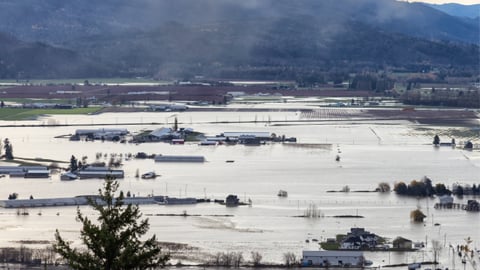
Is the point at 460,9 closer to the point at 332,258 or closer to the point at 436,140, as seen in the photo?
the point at 436,140

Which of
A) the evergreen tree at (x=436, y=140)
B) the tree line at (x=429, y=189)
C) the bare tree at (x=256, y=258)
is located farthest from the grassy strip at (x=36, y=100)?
the bare tree at (x=256, y=258)

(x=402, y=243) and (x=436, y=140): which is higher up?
(x=436, y=140)

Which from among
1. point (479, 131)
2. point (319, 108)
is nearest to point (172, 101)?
point (319, 108)

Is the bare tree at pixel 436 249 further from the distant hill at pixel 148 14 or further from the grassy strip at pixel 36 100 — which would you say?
the distant hill at pixel 148 14

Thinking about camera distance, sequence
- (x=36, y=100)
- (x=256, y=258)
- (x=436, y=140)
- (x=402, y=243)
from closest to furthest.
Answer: (x=256, y=258)
(x=402, y=243)
(x=436, y=140)
(x=36, y=100)

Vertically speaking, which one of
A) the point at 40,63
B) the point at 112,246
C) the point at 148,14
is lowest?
the point at 112,246

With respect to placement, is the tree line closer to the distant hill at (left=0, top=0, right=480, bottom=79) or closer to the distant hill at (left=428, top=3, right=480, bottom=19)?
the distant hill at (left=0, top=0, right=480, bottom=79)

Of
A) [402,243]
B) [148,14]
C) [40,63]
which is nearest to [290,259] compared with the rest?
[402,243]
